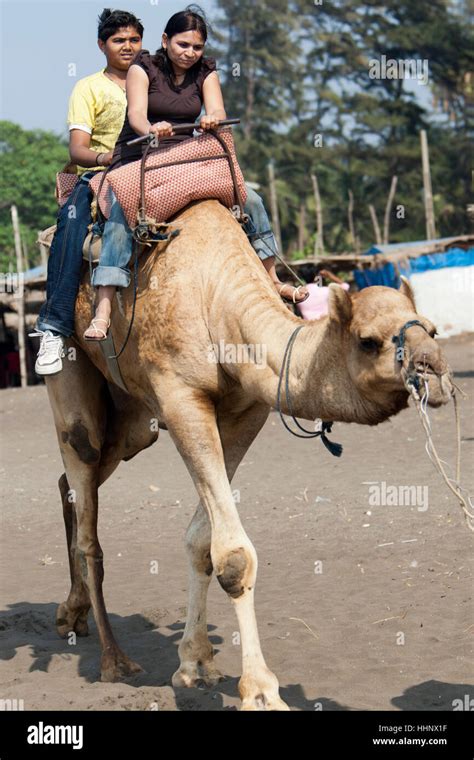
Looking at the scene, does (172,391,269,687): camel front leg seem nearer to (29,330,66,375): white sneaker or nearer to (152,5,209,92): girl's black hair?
(29,330,66,375): white sneaker

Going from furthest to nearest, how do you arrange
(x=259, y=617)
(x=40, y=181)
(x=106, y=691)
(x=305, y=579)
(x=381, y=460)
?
(x=40, y=181)
(x=381, y=460)
(x=305, y=579)
(x=259, y=617)
(x=106, y=691)

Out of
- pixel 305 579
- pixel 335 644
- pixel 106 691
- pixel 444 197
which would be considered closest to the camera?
pixel 106 691

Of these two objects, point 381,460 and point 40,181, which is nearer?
point 381,460

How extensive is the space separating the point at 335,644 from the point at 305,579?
1.51 meters

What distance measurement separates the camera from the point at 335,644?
6.16 meters

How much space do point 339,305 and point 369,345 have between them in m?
0.20

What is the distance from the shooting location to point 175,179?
5.18 metres

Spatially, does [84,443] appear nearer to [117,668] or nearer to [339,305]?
[117,668]

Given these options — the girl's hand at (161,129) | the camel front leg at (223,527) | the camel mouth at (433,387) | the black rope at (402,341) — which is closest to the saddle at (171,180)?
the girl's hand at (161,129)

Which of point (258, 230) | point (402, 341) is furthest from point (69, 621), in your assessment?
point (402, 341)

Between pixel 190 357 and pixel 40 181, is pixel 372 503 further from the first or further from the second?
pixel 40 181

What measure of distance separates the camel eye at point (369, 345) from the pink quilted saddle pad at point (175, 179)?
5.35 ft

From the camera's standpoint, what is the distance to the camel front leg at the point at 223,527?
184 inches
